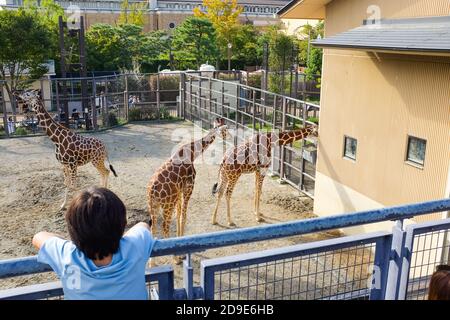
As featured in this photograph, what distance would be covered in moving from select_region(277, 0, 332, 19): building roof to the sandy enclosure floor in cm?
331

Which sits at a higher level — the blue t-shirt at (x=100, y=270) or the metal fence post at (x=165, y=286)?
the blue t-shirt at (x=100, y=270)

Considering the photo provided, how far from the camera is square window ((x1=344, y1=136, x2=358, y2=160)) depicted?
7363mm

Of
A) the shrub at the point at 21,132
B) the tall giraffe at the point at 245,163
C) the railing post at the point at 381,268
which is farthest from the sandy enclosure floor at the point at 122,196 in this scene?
the railing post at the point at 381,268

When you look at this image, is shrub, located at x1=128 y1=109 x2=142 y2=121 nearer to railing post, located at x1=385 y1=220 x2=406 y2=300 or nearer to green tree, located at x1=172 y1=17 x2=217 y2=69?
green tree, located at x1=172 y1=17 x2=217 y2=69

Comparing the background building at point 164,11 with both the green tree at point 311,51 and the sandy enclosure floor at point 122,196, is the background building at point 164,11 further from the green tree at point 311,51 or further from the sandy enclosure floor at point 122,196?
the sandy enclosure floor at point 122,196

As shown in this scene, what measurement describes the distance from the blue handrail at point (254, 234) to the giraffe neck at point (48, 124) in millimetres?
6943

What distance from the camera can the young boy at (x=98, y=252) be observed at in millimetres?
1869

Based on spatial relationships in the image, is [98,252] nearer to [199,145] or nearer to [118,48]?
[199,145]

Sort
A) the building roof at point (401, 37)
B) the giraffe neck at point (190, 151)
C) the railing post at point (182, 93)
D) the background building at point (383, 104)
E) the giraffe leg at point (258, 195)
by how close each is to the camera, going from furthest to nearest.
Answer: the railing post at point (182, 93)
the giraffe leg at point (258, 195)
the giraffe neck at point (190, 151)
the background building at point (383, 104)
the building roof at point (401, 37)

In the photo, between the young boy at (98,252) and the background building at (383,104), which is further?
the background building at (383,104)

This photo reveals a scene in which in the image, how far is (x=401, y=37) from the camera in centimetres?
588

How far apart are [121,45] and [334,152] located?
22.2 metres

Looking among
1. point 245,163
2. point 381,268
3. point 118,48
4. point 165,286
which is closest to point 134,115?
point 245,163
